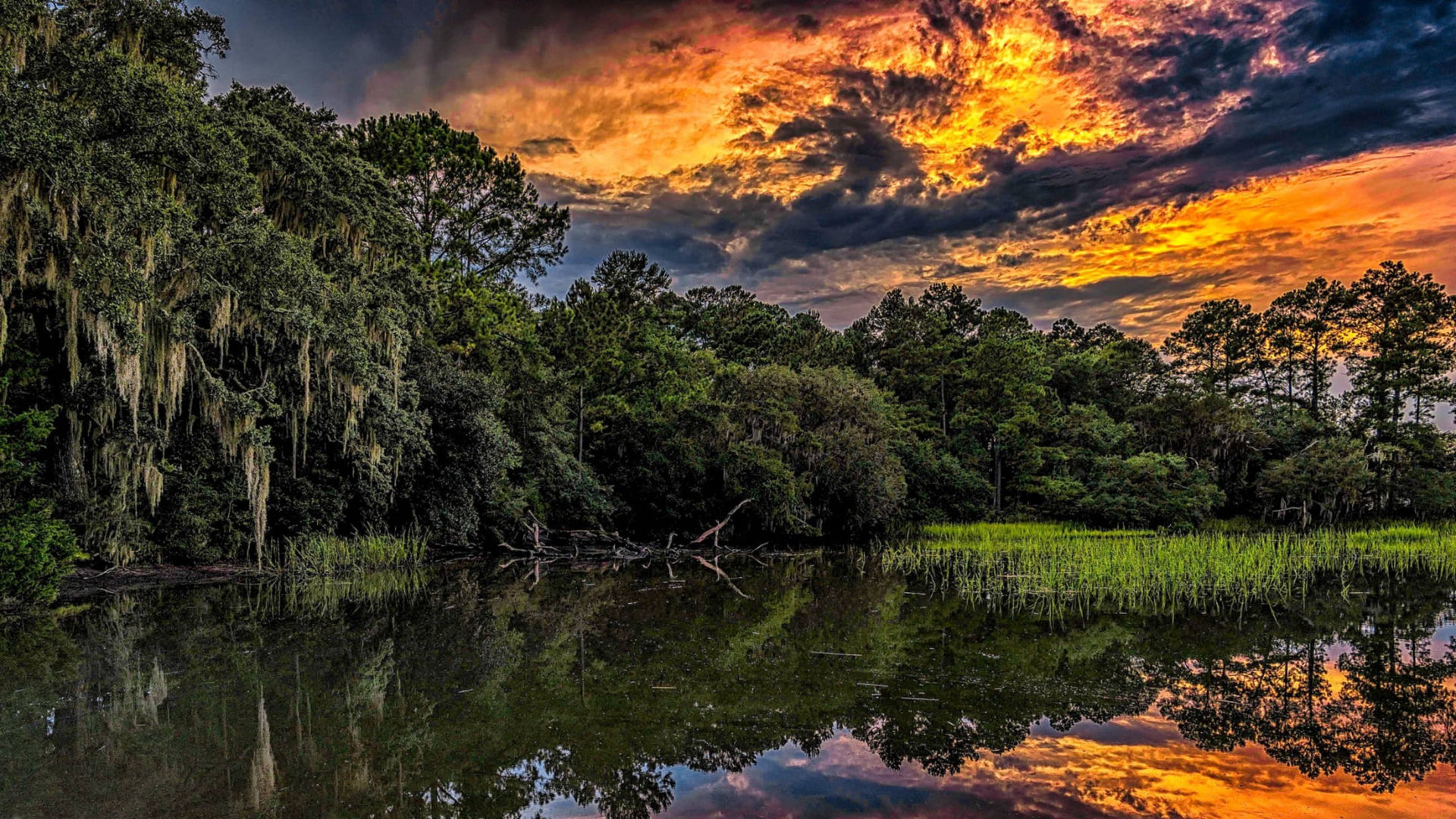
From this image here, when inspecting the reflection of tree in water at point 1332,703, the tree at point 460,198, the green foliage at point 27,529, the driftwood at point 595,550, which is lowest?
the driftwood at point 595,550

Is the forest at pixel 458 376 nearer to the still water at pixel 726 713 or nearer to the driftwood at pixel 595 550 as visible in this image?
the driftwood at pixel 595 550

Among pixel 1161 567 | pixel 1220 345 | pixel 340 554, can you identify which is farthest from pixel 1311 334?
pixel 340 554

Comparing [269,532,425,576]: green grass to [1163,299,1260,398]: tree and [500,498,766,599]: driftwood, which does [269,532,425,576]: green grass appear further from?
[1163,299,1260,398]: tree

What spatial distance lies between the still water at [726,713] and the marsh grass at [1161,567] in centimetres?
100

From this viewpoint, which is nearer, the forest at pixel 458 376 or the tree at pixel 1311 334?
the forest at pixel 458 376

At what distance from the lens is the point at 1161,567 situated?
12703 millimetres

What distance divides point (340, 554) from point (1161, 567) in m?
15.6

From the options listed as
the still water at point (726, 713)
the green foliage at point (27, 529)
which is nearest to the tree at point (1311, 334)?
the still water at point (726, 713)

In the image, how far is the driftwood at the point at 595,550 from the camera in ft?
60.2

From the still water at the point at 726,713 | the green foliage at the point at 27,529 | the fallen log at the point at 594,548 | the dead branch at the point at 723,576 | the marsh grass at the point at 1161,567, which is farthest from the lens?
the fallen log at the point at 594,548

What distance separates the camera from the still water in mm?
4504

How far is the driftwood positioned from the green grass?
2441mm

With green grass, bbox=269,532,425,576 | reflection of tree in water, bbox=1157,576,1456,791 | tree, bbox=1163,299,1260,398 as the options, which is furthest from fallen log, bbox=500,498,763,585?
tree, bbox=1163,299,1260,398

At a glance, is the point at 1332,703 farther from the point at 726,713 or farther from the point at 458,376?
the point at 458,376
